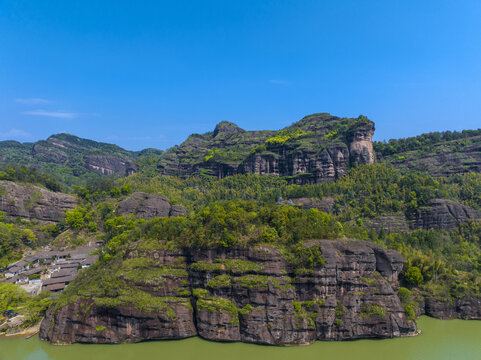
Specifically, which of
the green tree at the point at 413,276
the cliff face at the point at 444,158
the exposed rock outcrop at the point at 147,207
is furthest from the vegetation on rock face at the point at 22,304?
the cliff face at the point at 444,158

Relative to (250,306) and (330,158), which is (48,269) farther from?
(330,158)

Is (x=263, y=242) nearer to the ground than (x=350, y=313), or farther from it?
farther from it

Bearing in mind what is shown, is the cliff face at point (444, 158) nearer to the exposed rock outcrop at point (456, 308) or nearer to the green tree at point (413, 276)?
the exposed rock outcrop at point (456, 308)

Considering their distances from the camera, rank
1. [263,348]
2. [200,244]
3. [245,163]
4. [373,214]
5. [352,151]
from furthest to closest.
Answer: [245,163] → [352,151] → [373,214] → [200,244] → [263,348]

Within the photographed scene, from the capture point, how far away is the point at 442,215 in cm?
5444

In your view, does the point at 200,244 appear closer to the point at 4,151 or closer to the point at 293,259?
the point at 293,259

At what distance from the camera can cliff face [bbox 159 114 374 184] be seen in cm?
7850

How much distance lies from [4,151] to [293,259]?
195 meters

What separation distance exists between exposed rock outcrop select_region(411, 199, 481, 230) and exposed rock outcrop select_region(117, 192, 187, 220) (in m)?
52.1

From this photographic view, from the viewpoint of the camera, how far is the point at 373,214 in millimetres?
56781

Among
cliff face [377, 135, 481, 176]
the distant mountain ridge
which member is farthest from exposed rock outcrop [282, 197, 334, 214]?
cliff face [377, 135, 481, 176]

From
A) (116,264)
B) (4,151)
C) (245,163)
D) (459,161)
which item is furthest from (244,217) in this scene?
(4,151)

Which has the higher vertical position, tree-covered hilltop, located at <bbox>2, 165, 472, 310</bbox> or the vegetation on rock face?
tree-covered hilltop, located at <bbox>2, 165, 472, 310</bbox>

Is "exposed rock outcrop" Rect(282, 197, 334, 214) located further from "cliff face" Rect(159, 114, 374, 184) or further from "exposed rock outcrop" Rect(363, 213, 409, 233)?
"cliff face" Rect(159, 114, 374, 184)
